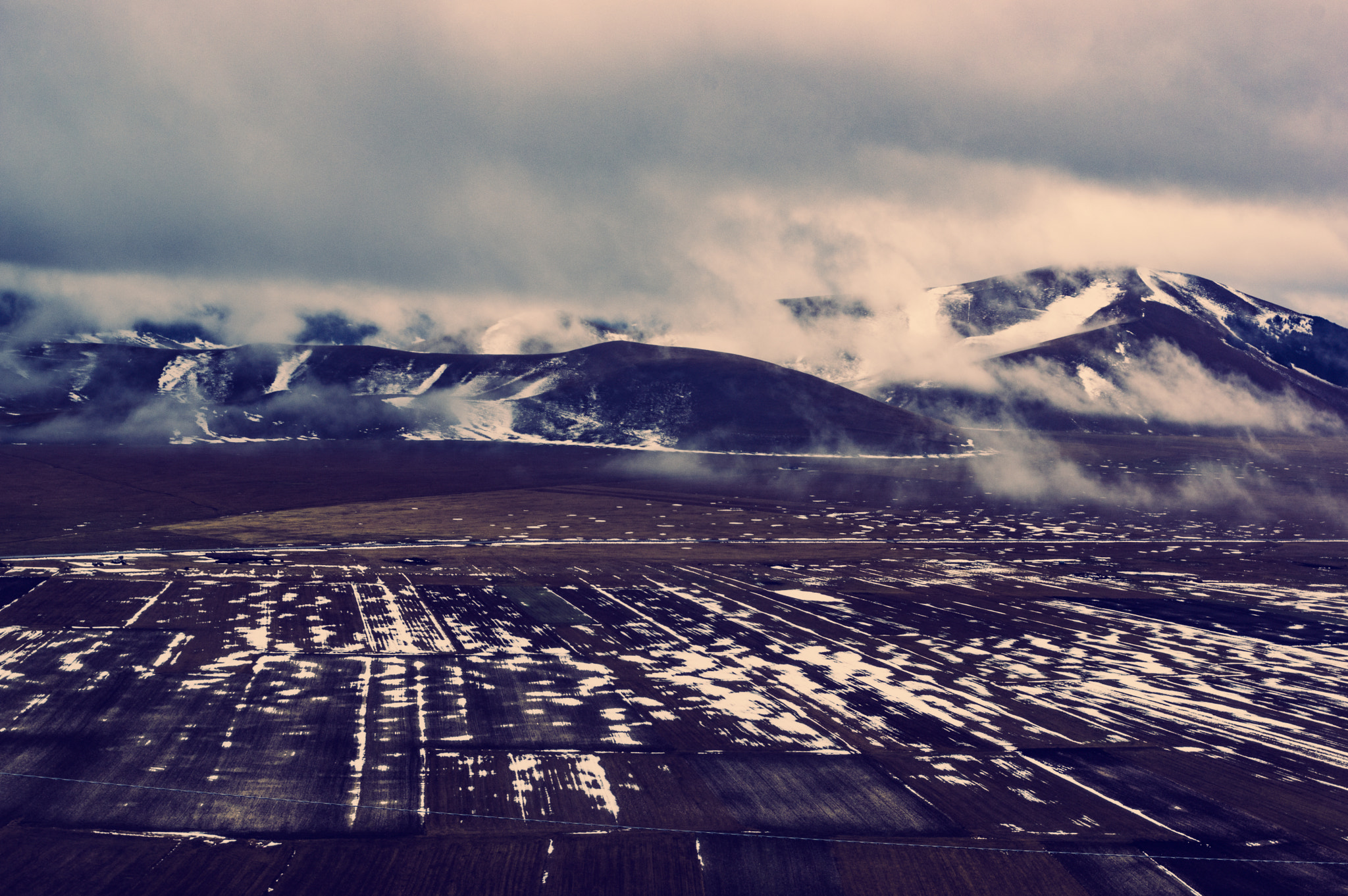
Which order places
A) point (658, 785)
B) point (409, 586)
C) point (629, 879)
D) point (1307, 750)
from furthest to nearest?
point (409, 586), point (1307, 750), point (658, 785), point (629, 879)

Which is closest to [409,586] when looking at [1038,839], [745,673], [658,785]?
[745,673]

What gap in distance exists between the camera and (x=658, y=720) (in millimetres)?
31812

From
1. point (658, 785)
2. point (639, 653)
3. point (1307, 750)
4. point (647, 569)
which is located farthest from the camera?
point (647, 569)

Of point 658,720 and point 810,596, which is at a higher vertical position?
point 810,596

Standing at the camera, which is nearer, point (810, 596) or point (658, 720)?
point (658, 720)

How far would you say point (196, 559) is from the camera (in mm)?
65125

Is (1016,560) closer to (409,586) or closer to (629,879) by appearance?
(409,586)

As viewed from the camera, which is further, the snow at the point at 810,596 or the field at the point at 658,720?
the snow at the point at 810,596

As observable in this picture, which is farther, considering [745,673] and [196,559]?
[196,559]

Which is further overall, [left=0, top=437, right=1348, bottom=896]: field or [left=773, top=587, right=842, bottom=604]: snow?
[left=773, top=587, right=842, bottom=604]: snow

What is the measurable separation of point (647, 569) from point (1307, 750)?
42302 mm

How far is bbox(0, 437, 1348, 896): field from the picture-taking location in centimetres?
2202

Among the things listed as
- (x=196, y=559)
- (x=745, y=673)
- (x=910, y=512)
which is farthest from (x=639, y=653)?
(x=910, y=512)

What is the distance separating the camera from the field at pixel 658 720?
72.2ft
